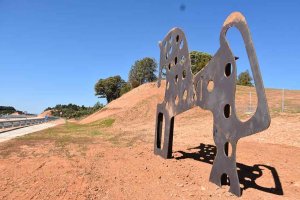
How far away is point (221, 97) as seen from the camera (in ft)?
31.0

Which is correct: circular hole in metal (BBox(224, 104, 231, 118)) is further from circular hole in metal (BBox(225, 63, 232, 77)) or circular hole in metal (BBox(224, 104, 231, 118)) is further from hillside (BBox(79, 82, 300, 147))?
hillside (BBox(79, 82, 300, 147))

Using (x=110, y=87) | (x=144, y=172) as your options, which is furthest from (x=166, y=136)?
(x=110, y=87)

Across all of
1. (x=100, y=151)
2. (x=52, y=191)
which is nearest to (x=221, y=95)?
(x=52, y=191)

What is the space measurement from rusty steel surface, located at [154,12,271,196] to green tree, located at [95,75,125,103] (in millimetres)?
77779

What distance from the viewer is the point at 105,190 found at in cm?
863

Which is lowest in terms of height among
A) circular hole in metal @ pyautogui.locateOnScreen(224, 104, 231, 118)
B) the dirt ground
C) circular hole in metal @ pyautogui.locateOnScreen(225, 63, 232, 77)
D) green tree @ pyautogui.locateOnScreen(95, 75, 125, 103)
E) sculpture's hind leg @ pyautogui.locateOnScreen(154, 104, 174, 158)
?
the dirt ground

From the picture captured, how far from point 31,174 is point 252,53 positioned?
286 inches

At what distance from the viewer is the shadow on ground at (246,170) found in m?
9.02

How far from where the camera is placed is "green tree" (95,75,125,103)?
90125mm

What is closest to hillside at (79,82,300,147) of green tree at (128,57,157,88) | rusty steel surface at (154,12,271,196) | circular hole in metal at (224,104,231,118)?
rusty steel surface at (154,12,271,196)

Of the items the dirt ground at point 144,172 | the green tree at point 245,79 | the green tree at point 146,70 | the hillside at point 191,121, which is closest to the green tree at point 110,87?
the green tree at point 146,70

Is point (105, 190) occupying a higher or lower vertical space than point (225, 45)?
lower

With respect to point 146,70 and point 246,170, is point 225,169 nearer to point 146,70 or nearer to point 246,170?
point 246,170

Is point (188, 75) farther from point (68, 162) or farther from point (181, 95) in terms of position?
point (68, 162)
